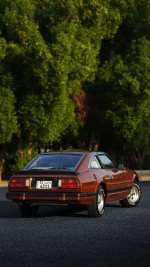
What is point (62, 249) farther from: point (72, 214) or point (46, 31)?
point (46, 31)

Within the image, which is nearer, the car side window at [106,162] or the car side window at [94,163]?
the car side window at [94,163]

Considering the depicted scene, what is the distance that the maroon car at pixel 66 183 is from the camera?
13.9m

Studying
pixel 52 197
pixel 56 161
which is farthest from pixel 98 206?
pixel 56 161

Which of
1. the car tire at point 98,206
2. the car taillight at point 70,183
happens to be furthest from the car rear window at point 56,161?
the car tire at point 98,206

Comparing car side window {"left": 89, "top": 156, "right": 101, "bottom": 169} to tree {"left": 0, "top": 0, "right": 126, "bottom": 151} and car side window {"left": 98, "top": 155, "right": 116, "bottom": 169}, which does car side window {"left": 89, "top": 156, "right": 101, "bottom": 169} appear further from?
tree {"left": 0, "top": 0, "right": 126, "bottom": 151}

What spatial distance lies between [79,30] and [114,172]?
19.7m

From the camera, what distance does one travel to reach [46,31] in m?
35.8

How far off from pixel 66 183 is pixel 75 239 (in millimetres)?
2859

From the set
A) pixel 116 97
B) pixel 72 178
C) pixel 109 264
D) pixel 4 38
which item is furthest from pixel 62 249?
pixel 116 97

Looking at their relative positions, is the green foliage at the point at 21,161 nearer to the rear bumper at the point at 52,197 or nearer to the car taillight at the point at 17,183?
the car taillight at the point at 17,183

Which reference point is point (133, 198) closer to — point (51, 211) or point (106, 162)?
point (106, 162)

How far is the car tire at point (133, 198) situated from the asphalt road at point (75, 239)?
0.68 metres

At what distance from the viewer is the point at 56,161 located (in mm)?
14914

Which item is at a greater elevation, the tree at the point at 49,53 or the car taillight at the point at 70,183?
the tree at the point at 49,53
